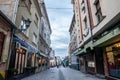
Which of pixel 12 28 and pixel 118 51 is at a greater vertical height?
pixel 12 28

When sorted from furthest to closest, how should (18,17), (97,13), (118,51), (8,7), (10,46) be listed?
(97,13) → (18,17) → (8,7) → (10,46) → (118,51)

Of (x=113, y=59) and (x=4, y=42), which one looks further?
(x=113, y=59)

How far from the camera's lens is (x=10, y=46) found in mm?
8750

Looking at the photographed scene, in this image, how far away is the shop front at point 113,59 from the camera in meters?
8.27

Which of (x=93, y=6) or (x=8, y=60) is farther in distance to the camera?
(x=93, y=6)

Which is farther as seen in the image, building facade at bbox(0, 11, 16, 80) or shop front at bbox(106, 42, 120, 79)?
shop front at bbox(106, 42, 120, 79)

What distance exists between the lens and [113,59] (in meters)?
8.95

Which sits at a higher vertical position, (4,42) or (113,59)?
(4,42)

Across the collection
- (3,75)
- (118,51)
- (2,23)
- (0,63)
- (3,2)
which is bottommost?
(3,75)

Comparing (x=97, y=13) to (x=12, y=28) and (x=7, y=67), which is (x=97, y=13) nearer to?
(x=12, y=28)

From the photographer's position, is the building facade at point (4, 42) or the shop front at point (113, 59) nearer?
the building facade at point (4, 42)

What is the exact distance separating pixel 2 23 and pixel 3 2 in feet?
11.3

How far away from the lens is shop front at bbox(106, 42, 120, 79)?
827 cm

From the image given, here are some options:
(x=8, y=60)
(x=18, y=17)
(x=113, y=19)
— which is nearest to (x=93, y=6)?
(x=113, y=19)
